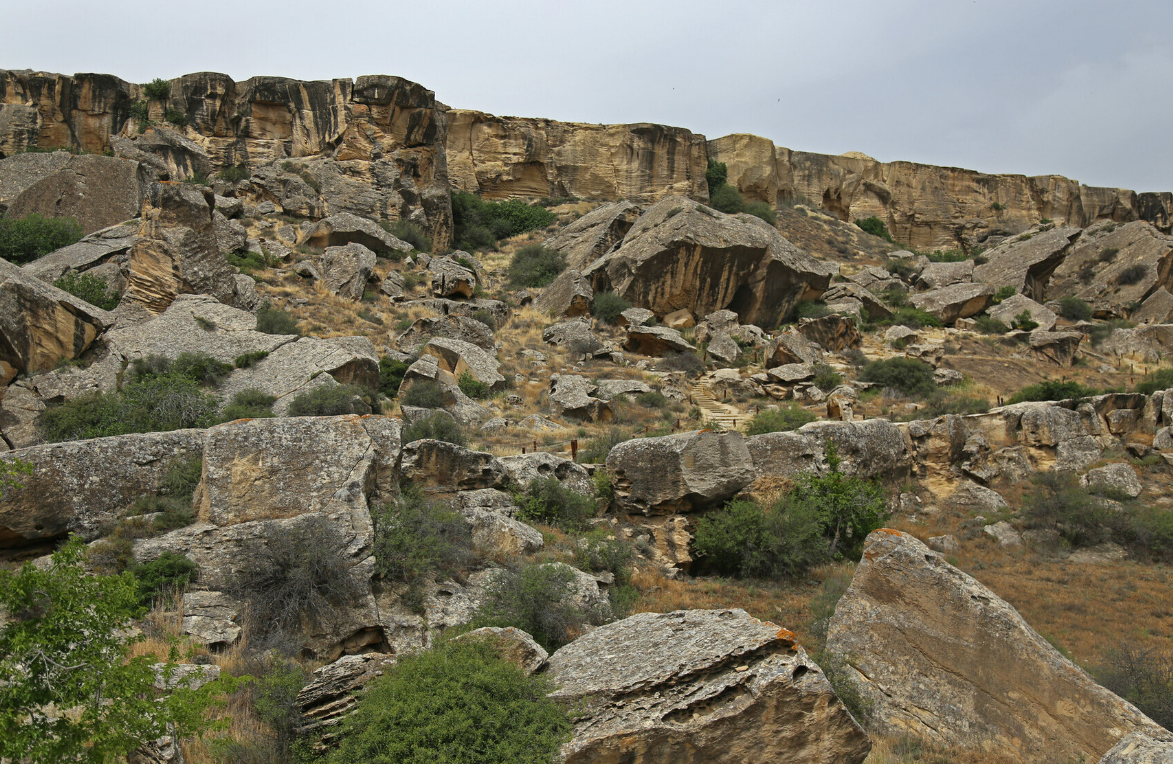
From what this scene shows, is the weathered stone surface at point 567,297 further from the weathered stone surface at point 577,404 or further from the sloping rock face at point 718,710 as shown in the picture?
the sloping rock face at point 718,710

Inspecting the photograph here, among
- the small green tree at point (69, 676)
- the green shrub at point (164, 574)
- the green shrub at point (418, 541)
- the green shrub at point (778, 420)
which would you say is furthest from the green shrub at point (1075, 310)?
the small green tree at point (69, 676)

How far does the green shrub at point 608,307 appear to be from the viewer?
79.5 feet

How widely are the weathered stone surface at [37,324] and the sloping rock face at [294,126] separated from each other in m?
16.2

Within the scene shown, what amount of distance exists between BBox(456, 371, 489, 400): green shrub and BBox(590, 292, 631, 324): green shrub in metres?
8.46

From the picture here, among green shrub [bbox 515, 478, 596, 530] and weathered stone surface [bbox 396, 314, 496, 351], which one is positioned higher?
weathered stone surface [bbox 396, 314, 496, 351]

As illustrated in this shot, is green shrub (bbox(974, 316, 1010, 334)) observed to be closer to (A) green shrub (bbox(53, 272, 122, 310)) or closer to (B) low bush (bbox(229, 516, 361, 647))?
(B) low bush (bbox(229, 516, 361, 647))

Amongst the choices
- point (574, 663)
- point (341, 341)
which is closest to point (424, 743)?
point (574, 663)

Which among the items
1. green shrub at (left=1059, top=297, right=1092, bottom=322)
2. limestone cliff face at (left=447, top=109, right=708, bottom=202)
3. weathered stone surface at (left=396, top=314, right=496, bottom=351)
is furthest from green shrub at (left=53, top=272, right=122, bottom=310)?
green shrub at (left=1059, top=297, right=1092, bottom=322)

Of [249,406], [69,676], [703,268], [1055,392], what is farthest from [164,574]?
[703,268]

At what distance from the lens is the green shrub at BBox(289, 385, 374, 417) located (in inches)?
453

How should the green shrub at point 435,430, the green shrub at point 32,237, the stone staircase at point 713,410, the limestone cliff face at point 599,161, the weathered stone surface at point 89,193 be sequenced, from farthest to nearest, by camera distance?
the limestone cliff face at point 599,161, the weathered stone surface at point 89,193, the green shrub at point 32,237, the stone staircase at point 713,410, the green shrub at point 435,430

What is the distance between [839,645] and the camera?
254 inches

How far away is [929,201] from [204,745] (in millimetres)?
53649

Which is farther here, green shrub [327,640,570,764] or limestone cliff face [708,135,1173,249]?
limestone cliff face [708,135,1173,249]
